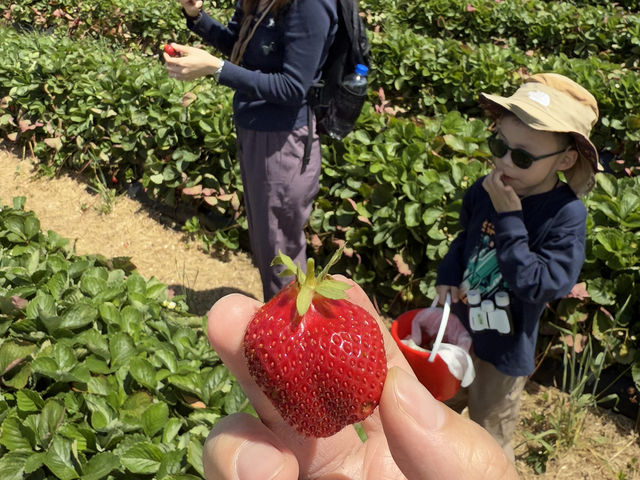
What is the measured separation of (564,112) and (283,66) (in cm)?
116

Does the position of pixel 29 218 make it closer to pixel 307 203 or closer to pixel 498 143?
pixel 307 203

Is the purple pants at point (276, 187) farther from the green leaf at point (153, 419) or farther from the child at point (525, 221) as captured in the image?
the green leaf at point (153, 419)

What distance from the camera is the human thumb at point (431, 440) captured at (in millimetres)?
1017

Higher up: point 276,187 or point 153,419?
point 276,187

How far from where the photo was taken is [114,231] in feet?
15.4

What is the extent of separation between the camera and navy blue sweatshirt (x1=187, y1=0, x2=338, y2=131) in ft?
7.39

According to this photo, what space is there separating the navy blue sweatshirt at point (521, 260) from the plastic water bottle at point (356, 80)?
0.74 metres

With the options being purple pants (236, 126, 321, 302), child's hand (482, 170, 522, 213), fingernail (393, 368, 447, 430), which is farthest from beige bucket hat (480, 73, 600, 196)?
fingernail (393, 368, 447, 430)

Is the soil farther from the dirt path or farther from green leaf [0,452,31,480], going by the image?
green leaf [0,452,31,480]

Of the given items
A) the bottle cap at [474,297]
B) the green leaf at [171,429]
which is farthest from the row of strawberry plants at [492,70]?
the green leaf at [171,429]

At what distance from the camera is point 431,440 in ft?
3.39

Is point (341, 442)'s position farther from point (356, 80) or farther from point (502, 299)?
point (356, 80)

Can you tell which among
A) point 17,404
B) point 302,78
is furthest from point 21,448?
point 302,78

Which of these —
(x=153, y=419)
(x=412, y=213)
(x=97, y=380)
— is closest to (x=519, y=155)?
(x=412, y=213)
